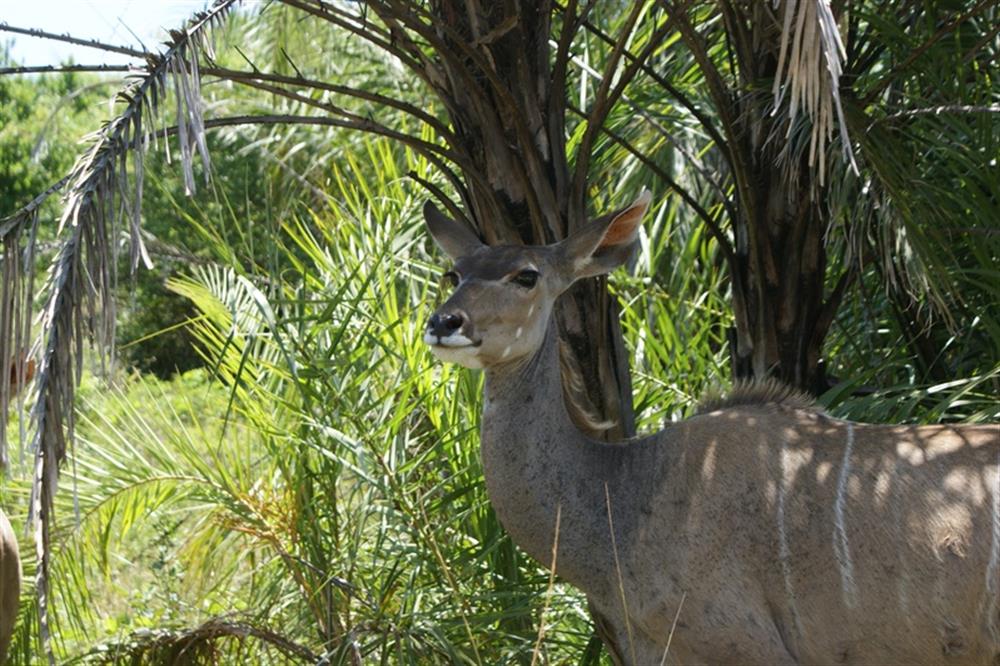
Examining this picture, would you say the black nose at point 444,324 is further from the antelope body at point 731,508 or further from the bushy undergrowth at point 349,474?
the bushy undergrowth at point 349,474

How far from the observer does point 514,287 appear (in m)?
3.86

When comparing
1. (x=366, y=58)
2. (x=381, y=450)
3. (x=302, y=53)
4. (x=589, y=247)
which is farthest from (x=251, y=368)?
(x=366, y=58)

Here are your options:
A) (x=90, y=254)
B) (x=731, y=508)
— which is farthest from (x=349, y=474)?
(x=90, y=254)

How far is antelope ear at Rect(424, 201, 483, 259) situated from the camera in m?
4.32

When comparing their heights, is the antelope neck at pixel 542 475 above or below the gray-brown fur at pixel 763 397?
below

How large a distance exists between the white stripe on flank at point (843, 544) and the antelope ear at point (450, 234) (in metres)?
1.28

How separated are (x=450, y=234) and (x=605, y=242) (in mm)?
497

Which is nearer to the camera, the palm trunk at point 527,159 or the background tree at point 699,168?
the background tree at point 699,168

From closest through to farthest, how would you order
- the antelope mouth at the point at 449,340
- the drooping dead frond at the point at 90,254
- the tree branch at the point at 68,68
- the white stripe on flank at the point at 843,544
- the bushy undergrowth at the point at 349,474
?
the drooping dead frond at the point at 90,254
the white stripe on flank at the point at 843,544
the antelope mouth at the point at 449,340
the tree branch at the point at 68,68
the bushy undergrowth at the point at 349,474

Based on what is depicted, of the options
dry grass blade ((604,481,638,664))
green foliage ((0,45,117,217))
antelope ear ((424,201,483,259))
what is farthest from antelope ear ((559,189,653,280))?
green foliage ((0,45,117,217))

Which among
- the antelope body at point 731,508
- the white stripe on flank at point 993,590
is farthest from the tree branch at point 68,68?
the white stripe on flank at point 993,590

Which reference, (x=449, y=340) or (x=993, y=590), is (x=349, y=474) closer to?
(x=449, y=340)

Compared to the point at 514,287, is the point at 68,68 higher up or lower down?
higher up

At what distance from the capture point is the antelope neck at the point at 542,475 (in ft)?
12.8
